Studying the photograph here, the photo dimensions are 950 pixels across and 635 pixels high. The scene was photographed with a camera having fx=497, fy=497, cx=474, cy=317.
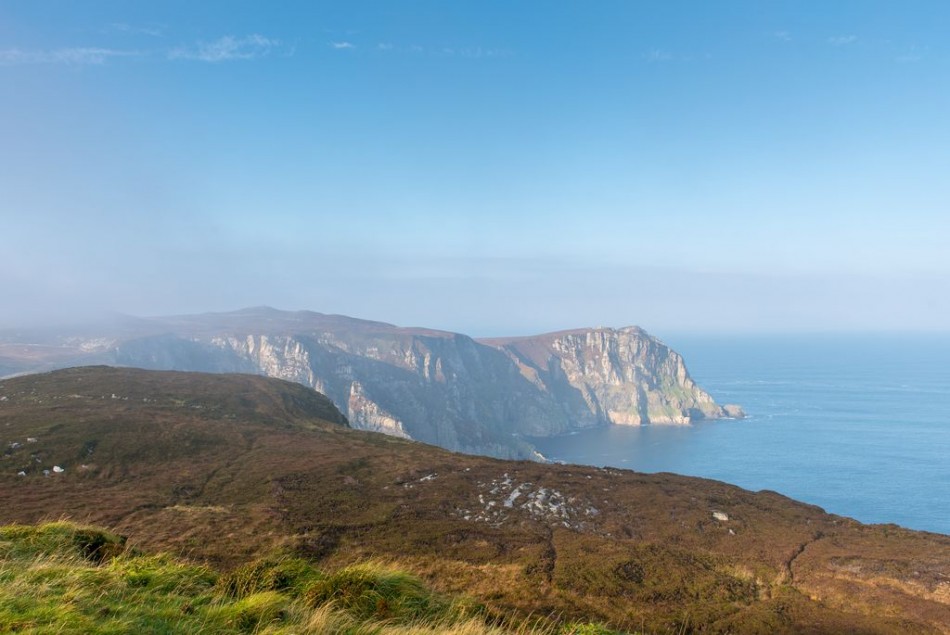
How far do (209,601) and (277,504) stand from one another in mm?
24745

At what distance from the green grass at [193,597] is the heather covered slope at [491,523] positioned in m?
7.58

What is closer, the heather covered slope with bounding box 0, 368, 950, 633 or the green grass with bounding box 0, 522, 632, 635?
the green grass with bounding box 0, 522, 632, 635

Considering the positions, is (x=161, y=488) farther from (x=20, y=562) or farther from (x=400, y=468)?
(x=20, y=562)

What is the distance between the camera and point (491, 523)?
2981cm

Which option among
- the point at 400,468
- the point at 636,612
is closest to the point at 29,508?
the point at 400,468

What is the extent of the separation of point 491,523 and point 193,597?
23049 millimetres

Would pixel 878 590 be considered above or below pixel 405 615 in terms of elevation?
below

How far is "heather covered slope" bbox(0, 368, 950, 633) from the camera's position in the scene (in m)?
19.8

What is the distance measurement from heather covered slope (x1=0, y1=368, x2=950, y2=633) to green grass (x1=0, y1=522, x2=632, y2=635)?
24.9 ft

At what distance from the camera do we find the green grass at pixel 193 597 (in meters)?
6.62

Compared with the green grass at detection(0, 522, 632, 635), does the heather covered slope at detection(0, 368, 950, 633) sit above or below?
below

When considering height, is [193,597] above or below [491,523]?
above

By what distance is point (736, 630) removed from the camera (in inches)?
695

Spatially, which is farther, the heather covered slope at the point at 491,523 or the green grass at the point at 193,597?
the heather covered slope at the point at 491,523
